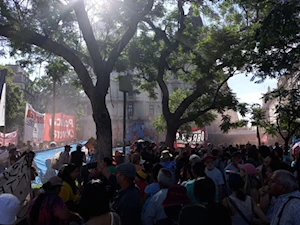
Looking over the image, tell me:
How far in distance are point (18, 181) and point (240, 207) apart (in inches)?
147

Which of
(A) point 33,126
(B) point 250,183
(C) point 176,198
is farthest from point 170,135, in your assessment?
(C) point 176,198

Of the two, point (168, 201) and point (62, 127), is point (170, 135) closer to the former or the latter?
point (62, 127)

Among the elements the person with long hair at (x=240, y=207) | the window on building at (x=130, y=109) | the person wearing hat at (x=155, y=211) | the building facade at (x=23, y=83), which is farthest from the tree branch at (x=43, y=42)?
the building facade at (x=23, y=83)

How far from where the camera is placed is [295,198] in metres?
3.22

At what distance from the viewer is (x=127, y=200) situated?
3895 millimetres

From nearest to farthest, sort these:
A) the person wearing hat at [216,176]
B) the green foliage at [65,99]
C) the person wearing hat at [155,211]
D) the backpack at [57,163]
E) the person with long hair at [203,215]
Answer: the person with long hair at [203,215] → the person wearing hat at [155,211] → the person wearing hat at [216,176] → the backpack at [57,163] → the green foliage at [65,99]

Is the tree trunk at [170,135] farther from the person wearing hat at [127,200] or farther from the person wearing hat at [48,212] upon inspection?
the person wearing hat at [48,212]

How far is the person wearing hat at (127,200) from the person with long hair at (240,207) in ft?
3.47

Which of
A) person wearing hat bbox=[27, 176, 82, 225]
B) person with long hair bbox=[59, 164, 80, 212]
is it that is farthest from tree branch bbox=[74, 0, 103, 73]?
person wearing hat bbox=[27, 176, 82, 225]

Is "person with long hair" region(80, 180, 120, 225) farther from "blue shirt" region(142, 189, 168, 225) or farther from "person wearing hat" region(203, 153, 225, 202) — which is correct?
"person wearing hat" region(203, 153, 225, 202)

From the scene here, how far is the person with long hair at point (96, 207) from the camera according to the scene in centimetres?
299

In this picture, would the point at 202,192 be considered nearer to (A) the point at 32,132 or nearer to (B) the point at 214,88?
(A) the point at 32,132

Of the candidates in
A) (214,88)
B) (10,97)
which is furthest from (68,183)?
(10,97)

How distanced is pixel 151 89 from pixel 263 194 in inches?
705
